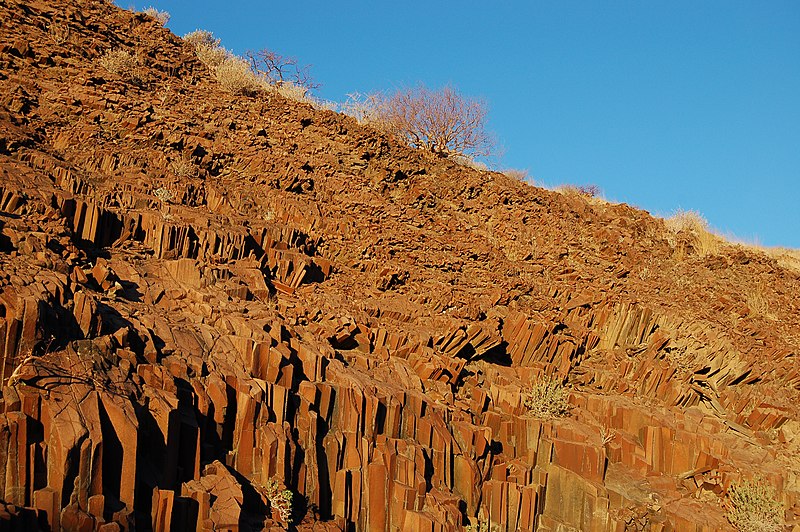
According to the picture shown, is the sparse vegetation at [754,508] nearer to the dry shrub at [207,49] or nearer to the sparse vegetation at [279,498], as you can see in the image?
the sparse vegetation at [279,498]

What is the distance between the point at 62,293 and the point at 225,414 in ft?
7.75

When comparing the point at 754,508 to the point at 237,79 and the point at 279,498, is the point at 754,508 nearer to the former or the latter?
the point at 279,498

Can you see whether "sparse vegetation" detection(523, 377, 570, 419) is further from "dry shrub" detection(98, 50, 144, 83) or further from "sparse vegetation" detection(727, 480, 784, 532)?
"dry shrub" detection(98, 50, 144, 83)

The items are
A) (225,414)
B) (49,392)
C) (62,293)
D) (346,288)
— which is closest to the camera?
(49,392)

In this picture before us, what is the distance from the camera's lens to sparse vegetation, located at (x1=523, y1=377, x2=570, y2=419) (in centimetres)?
1345

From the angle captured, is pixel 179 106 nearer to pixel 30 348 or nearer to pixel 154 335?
pixel 154 335

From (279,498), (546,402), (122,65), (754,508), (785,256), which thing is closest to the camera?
(279,498)

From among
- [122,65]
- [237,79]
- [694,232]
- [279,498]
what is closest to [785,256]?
[694,232]

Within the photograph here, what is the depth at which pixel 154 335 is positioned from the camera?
9.38m

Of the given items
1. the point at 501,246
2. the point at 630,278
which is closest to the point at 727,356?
the point at 630,278

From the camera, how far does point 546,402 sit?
13586 millimetres

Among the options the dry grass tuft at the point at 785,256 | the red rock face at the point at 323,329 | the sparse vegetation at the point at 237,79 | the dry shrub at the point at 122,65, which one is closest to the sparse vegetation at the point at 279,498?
the red rock face at the point at 323,329

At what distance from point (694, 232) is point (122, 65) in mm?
16947

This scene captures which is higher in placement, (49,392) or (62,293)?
(62,293)
